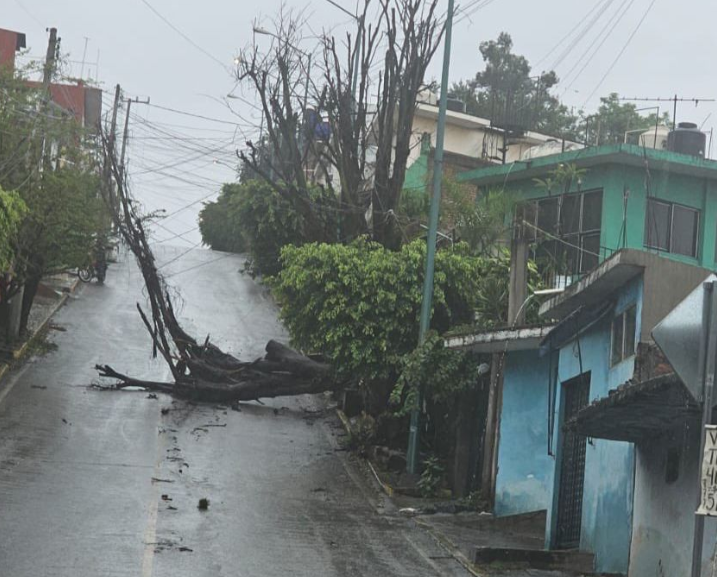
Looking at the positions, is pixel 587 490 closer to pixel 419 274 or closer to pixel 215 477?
pixel 215 477

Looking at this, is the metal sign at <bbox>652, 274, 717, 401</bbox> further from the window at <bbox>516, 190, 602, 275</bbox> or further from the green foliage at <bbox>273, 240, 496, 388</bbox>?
the window at <bbox>516, 190, 602, 275</bbox>

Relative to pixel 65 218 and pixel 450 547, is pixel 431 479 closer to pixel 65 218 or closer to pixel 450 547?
pixel 450 547

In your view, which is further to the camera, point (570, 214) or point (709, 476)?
point (570, 214)

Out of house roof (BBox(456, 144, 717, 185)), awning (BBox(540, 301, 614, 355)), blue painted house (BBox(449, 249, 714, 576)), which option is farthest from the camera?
house roof (BBox(456, 144, 717, 185))

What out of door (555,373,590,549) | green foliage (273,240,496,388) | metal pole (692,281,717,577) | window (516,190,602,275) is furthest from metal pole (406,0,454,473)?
metal pole (692,281,717,577)

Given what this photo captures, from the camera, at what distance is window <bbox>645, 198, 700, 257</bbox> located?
29.9 m

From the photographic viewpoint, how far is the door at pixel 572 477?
18.3m

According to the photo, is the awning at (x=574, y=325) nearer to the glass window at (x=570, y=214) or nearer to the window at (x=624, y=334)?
the window at (x=624, y=334)

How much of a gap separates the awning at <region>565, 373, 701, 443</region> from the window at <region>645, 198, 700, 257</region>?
15.9 meters

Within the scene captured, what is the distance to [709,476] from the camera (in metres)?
6.57

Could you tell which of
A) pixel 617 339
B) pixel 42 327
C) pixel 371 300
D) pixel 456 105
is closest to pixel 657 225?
pixel 371 300

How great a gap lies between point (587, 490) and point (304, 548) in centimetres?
395

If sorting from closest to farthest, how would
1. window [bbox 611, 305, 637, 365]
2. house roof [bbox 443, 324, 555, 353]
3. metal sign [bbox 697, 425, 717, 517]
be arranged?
metal sign [bbox 697, 425, 717, 517], window [bbox 611, 305, 637, 365], house roof [bbox 443, 324, 555, 353]

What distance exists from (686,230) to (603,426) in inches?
679
